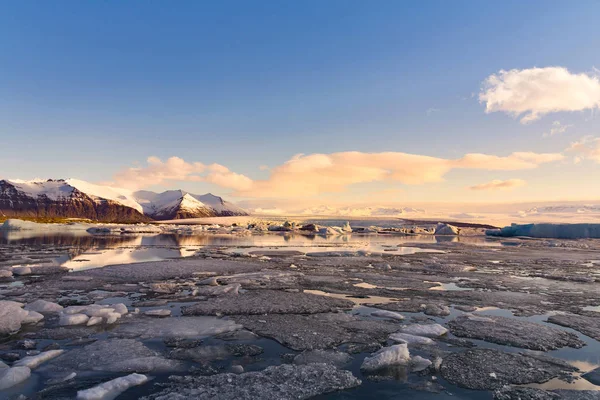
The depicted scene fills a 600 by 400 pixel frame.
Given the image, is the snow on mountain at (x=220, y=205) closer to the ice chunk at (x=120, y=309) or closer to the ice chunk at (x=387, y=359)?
the ice chunk at (x=120, y=309)

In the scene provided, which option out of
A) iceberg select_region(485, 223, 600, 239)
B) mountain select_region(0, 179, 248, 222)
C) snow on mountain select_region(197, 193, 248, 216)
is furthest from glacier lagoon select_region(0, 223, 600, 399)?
snow on mountain select_region(197, 193, 248, 216)

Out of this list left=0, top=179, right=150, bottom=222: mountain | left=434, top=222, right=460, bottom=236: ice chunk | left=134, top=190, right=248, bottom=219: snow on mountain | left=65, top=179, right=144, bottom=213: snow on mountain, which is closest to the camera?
left=434, top=222, right=460, bottom=236: ice chunk

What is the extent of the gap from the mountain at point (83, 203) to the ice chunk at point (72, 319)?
145 meters

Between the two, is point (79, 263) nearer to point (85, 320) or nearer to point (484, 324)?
point (85, 320)

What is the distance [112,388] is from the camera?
3.03 m

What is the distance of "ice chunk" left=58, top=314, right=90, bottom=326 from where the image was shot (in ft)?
16.2

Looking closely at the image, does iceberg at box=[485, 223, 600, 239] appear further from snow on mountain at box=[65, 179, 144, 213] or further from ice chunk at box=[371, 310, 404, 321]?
snow on mountain at box=[65, 179, 144, 213]

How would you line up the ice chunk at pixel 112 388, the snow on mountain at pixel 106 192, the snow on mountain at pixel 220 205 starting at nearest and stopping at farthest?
the ice chunk at pixel 112 388, the snow on mountain at pixel 106 192, the snow on mountain at pixel 220 205

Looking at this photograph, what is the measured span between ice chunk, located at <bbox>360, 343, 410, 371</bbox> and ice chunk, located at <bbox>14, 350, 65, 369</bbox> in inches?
126

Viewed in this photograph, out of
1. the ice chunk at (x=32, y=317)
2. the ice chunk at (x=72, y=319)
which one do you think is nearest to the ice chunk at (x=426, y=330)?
the ice chunk at (x=72, y=319)

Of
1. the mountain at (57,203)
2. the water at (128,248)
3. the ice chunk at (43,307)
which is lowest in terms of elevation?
the water at (128,248)

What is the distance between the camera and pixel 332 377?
11.0ft

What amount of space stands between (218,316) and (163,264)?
260 inches

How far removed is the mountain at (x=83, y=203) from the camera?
477ft
